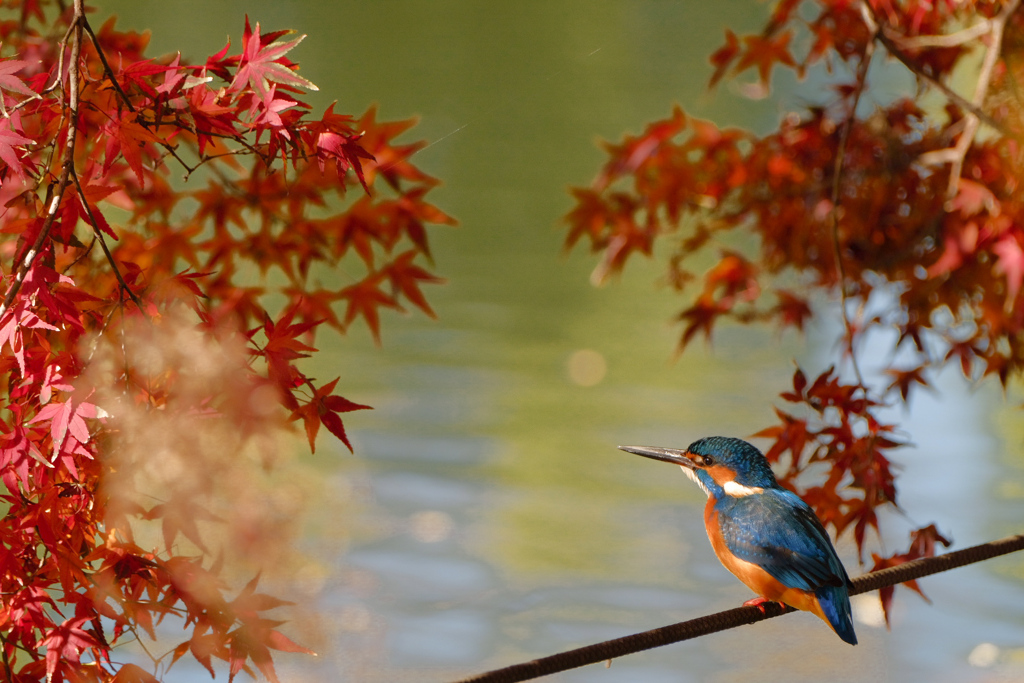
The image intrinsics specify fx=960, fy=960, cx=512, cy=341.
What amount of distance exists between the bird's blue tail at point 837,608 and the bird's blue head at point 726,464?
0.14 m

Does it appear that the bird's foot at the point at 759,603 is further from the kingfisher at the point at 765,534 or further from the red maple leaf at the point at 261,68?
the red maple leaf at the point at 261,68

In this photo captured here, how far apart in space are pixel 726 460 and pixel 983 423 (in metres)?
3.59

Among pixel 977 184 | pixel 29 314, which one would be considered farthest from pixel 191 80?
pixel 977 184

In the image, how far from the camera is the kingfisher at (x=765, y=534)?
1.13m

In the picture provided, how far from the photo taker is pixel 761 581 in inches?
46.9

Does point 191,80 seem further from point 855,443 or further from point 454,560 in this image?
point 454,560

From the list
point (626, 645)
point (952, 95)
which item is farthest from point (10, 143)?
point (952, 95)

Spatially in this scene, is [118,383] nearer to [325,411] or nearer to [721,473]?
[325,411]

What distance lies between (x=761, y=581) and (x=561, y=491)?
2.48 m

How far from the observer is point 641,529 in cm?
330

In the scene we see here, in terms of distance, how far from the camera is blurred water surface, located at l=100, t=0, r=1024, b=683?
8.63ft

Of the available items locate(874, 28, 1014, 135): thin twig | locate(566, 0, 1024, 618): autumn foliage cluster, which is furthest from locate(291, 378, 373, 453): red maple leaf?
locate(874, 28, 1014, 135): thin twig

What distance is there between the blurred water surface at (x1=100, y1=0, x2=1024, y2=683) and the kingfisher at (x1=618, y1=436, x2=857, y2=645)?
83 centimetres

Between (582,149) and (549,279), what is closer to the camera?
(549,279)
